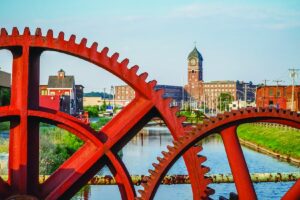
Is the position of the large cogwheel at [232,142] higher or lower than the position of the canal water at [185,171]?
higher

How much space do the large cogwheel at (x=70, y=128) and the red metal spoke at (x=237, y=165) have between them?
2.33ft

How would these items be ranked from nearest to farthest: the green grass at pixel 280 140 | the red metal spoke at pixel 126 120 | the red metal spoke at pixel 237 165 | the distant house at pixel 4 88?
the red metal spoke at pixel 237 165 → the red metal spoke at pixel 126 120 → the green grass at pixel 280 140 → the distant house at pixel 4 88

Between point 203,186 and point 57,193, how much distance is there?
7.22 ft

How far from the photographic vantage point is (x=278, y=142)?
49438mm

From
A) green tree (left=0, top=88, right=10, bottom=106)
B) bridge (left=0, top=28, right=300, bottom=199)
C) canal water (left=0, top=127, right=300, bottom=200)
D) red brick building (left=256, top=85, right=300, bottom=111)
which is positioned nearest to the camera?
bridge (left=0, top=28, right=300, bottom=199)

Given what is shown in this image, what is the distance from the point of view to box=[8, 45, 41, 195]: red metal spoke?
9.35 m

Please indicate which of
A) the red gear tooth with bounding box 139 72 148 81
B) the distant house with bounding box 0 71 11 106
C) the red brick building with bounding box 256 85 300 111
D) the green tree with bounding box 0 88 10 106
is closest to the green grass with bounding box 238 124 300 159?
the red brick building with bounding box 256 85 300 111

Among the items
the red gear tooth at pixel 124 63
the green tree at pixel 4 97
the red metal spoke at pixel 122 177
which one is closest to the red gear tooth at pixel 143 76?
the red gear tooth at pixel 124 63

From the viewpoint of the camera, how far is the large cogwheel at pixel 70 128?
931cm

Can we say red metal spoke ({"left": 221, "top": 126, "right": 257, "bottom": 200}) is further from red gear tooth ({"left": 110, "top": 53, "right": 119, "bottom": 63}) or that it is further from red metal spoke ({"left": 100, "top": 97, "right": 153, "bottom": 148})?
red gear tooth ({"left": 110, "top": 53, "right": 119, "bottom": 63})

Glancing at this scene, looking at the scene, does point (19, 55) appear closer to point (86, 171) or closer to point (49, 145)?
point (86, 171)

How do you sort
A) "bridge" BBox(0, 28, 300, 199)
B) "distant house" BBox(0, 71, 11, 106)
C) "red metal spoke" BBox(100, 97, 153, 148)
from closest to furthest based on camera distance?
"bridge" BBox(0, 28, 300, 199) < "red metal spoke" BBox(100, 97, 153, 148) < "distant house" BBox(0, 71, 11, 106)

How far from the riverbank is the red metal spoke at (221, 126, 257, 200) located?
104 ft

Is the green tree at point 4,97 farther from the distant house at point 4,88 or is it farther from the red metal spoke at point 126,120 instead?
the red metal spoke at point 126,120
